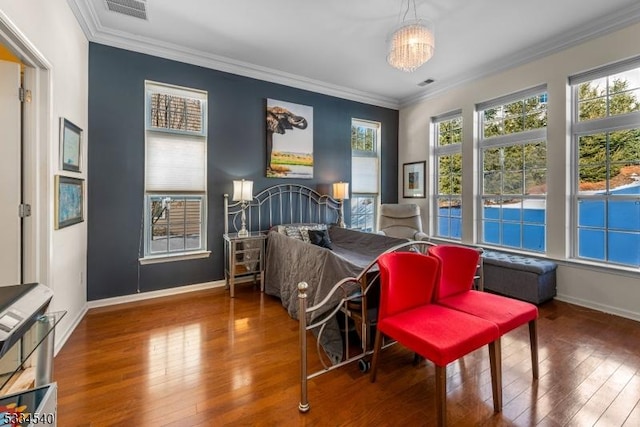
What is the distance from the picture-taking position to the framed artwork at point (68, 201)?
7.89ft

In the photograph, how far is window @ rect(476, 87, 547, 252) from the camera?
3836mm

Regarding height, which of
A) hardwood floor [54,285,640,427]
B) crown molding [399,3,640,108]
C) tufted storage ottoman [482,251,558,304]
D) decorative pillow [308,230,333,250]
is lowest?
hardwood floor [54,285,640,427]

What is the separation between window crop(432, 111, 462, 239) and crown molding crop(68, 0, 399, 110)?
1.42m

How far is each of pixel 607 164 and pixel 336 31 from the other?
338 centimetres

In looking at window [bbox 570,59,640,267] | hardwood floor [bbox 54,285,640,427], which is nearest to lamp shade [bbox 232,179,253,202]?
hardwood floor [bbox 54,285,640,427]

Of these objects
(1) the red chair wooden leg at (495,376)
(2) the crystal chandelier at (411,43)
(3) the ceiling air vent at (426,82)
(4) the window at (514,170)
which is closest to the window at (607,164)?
(4) the window at (514,170)

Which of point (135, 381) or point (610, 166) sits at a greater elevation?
point (610, 166)

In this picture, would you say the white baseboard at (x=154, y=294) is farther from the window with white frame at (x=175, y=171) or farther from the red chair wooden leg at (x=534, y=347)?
the red chair wooden leg at (x=534, y=347)

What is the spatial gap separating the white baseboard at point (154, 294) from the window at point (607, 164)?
4.62 m

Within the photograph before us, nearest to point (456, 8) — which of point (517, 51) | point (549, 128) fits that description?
point (517, 51)

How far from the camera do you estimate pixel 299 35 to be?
341 centimetres

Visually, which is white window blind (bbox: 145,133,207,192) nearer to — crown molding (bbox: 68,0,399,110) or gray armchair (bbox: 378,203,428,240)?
crown molding (bbox: 68,0,399,110)

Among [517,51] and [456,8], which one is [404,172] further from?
[456,8]

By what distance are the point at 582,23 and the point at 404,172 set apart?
10.1 ft
